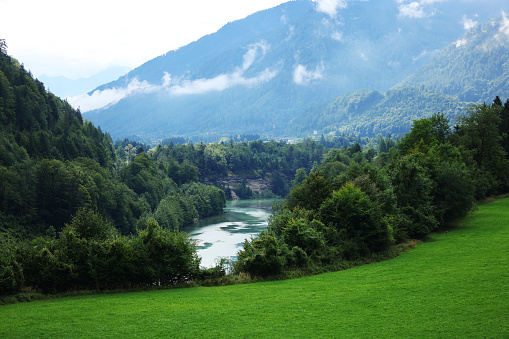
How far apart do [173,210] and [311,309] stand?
93.5m

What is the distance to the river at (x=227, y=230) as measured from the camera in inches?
3132

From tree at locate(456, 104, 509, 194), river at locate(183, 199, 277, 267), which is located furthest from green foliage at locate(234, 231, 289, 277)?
tree at locate(456, 104, 509, 194)

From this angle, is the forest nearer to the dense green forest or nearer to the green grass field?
the dense green forest

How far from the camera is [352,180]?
47156 mm

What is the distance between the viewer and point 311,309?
22.2 metres

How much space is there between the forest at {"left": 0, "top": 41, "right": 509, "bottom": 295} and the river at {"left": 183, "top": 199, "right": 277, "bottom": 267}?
1016 cm

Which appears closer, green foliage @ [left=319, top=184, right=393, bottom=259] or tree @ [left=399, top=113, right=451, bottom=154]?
green foliage @ [left=319, top=184, right=393, bottom=259]

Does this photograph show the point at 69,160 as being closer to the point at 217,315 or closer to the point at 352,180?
the point at 352,180

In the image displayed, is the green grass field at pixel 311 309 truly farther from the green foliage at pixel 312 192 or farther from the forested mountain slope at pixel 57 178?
the forested mountain slope at pixel 57 178

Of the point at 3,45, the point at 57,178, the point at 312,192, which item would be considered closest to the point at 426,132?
the point at 312,192

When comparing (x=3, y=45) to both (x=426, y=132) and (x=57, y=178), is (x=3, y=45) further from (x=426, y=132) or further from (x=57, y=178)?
(x=426, y=132)

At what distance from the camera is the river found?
261 feet

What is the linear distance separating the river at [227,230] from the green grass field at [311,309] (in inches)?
1454

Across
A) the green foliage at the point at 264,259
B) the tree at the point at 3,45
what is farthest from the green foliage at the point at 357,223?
the tree at the point at 3,45
